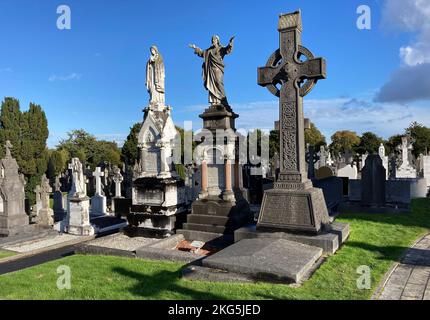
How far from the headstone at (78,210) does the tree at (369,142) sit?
2470 inches

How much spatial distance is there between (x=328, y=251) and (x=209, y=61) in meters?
6.61

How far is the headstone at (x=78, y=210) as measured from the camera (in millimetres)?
11727

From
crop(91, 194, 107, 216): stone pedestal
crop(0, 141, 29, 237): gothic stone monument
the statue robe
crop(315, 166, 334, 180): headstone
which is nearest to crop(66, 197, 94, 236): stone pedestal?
crop(0, 141, 29, 237): gothic stone monument

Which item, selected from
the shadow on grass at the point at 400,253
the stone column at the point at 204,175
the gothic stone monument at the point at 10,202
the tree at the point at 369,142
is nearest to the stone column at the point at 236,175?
the stone column at the point at 204,175

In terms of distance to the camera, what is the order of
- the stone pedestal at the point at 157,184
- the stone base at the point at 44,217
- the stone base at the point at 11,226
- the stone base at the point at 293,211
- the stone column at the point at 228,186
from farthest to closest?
1. the stone base at the point at 44,217
2. the stone base at the point at 11,226
3. the stone pedestal at the point at 157,184
4. the stone column at the point at 228,186
5. the stone base at the point at 293,211

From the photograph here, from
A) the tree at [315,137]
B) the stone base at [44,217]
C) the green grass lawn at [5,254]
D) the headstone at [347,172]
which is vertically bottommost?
the green grass lawn at [5,254]

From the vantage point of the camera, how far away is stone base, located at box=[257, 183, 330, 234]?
6.89m

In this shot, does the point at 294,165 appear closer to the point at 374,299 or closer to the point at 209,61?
the point at 374,299

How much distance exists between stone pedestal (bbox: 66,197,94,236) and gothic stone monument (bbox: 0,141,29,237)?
1449 millimetres

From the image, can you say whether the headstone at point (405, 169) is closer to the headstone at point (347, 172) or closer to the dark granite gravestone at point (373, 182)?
the headstone at point (347, 172)

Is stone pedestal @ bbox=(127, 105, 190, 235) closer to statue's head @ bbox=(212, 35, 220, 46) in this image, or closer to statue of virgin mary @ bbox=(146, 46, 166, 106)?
statue of virgin mary @ bbox=(146, 46, 166, 106)

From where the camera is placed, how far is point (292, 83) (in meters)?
7.58
